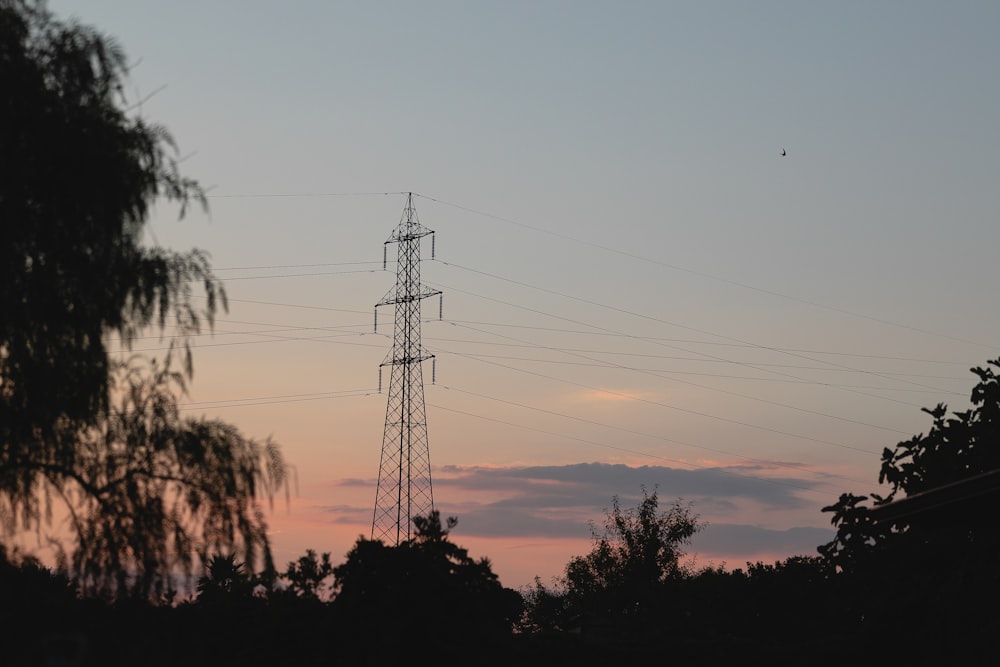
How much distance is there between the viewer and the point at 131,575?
1673 cm

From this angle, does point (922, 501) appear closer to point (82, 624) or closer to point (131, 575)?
point (131, 575)

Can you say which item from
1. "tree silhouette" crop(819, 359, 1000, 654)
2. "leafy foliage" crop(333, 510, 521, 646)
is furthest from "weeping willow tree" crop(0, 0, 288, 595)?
"tree silhouette" crop(819, 359, 1000, 654)

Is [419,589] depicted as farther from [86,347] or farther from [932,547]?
[932,547]

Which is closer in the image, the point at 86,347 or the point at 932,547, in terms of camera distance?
the point at 86,347

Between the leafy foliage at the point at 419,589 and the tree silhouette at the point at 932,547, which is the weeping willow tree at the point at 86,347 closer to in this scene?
the leafy foliage at the point at 419,589

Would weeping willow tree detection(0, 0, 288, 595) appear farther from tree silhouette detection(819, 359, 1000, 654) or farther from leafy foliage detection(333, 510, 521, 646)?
tree silhouette detection(819, 359, 1000, 654)

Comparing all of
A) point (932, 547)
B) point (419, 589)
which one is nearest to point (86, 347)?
point (419, 589)

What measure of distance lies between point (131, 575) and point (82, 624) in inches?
80.3

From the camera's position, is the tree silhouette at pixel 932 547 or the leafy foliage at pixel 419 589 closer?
the leafy foliage at pixel 419 589

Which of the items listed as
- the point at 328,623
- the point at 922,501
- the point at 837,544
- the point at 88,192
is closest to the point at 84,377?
the point at 88,192

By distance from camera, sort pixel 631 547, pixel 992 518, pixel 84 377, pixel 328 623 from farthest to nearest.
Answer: pixel 631 547, pixel 992 518, pixel 328 623, pixel 84 377

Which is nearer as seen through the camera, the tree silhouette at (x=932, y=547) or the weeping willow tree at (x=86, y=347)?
the weeping willow tree at (x=86, y=347)

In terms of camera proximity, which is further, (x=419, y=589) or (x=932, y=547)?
(x=932, y=547)

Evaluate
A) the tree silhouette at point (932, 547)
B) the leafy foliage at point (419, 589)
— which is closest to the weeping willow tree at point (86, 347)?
the leafy foliage at point (419, 589)
